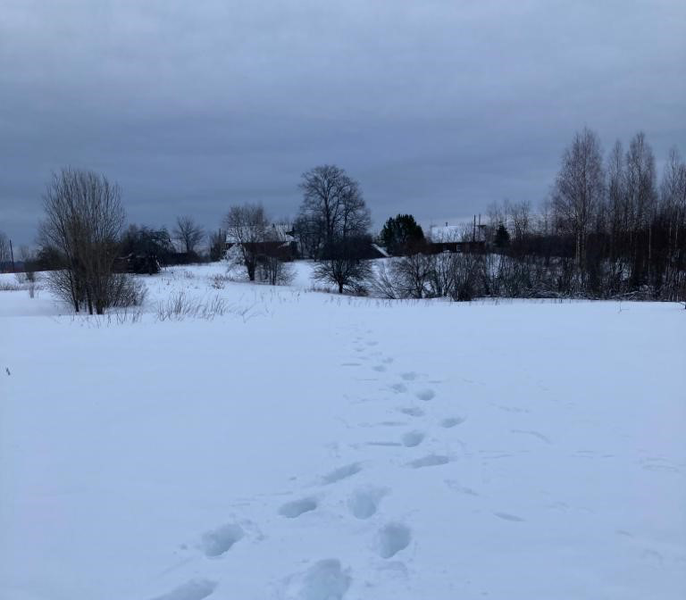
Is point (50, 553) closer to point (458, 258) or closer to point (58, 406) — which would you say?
point (58, 406)

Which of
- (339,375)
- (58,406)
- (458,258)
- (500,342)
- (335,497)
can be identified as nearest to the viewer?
(335,497)

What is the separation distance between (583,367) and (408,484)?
3.50m

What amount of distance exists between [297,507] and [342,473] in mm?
450

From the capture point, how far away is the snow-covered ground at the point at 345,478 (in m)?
2.04

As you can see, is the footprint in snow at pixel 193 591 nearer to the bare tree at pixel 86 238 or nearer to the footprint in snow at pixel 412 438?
the footprint in snow at pixel 412 438

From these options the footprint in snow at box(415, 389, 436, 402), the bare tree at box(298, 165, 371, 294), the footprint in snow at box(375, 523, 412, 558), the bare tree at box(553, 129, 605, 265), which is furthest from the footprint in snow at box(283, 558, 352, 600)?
the bare tree at box(298, 165, 371, 294)

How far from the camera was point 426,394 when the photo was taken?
14.6 ft

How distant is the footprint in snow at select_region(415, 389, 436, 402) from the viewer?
438cm

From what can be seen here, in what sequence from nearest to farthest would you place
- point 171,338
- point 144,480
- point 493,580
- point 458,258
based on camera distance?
point 493,580
point 144,480
point 171,338
point 458,258

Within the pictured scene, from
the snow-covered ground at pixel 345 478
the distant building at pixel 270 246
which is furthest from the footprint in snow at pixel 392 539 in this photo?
the distant building at pixel 270 246

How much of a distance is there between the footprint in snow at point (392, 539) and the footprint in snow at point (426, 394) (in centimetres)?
202

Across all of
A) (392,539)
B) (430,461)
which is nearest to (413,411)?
(430,461)

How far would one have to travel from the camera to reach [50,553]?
7.30 ft

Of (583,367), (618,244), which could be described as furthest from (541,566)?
(618,244)
